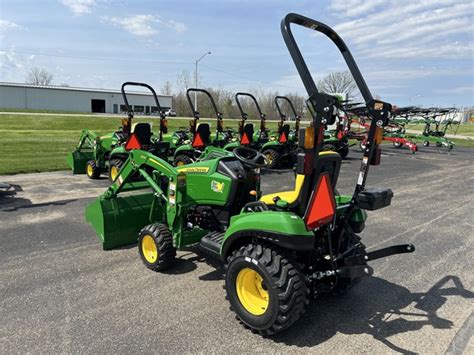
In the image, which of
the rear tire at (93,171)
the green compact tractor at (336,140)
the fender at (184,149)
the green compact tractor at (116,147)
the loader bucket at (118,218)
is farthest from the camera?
the green compact tractor at (336,140)

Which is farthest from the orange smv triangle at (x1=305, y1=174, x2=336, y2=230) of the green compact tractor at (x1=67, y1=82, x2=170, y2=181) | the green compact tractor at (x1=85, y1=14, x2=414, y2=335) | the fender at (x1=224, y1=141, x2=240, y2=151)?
the fender at (x1=224, y1=141, x2=240, y2=151)

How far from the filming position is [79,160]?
1048 centimetres

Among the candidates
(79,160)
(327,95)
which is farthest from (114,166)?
(327,95)

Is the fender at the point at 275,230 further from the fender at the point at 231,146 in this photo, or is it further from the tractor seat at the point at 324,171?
the fender at the point at 231,146

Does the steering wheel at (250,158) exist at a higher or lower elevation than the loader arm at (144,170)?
higher

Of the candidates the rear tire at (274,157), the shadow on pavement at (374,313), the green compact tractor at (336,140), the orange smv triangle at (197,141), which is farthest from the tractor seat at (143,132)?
the green compact tractor at (336,140)

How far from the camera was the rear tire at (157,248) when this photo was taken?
4184 mm

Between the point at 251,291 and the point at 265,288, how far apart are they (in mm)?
149

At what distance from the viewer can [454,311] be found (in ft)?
11.9

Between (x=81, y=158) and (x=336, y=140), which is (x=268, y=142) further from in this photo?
(x=81, y=158)

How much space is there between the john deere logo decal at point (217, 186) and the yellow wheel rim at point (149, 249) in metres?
0.91

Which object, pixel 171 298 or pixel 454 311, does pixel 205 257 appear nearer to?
pixel 171 298

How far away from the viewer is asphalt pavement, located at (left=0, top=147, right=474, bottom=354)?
303 centimetres

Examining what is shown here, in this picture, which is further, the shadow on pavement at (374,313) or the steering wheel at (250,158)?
the steering wheel at (250,158)
